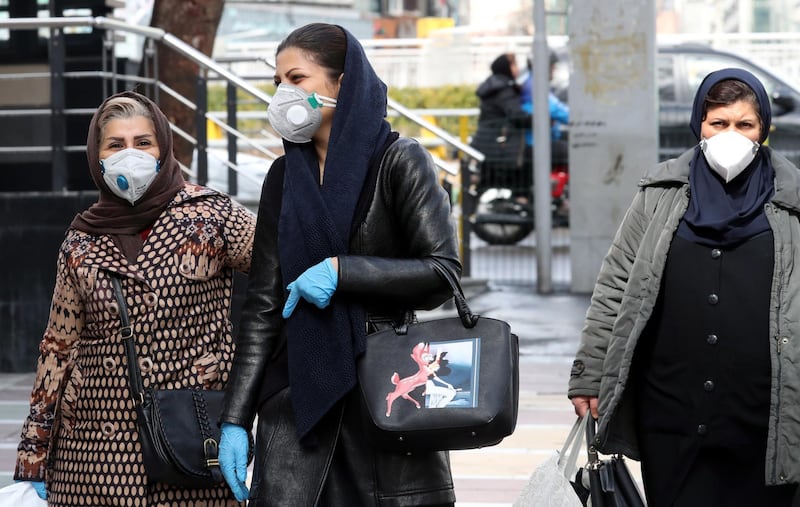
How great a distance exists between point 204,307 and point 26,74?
6599mm

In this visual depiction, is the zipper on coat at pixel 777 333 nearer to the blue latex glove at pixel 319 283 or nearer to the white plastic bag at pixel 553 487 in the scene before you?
the white plastic bag at pixel 553 487

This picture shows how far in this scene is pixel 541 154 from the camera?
1367cm

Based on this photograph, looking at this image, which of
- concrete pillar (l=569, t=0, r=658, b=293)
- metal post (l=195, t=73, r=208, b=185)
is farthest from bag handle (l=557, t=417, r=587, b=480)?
concrete pillar (l=569, t=0, r=658, b=293)

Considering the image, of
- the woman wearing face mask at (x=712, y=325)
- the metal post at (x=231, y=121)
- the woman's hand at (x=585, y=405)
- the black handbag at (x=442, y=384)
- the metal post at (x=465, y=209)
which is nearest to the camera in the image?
the black handbag at (x=442, y=384)

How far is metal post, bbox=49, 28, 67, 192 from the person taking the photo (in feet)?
31.5

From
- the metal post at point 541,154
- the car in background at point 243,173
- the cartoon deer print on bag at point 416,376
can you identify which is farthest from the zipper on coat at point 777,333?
the metal post at point 541,154

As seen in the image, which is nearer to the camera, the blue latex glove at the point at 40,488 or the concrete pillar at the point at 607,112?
the blue latex glove at the point at 40,488

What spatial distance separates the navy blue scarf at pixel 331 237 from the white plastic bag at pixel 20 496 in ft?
2.98

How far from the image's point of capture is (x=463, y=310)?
11.4 ft

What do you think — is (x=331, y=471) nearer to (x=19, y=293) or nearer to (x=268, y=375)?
(x=268, y=375)

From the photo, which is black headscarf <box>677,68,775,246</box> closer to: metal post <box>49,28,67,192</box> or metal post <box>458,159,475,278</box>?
metal post <box>49,28,67,192</box>

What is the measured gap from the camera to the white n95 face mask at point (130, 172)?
4074 millimetres

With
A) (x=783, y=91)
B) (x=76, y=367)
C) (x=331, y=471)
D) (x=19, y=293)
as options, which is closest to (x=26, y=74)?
(x=19, y=293)

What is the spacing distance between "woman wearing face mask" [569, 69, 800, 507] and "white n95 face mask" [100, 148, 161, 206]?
1322mm
